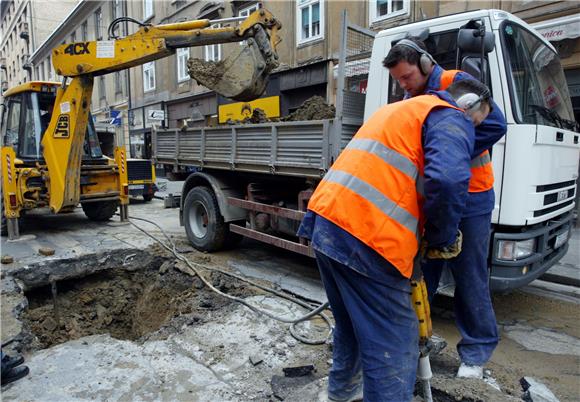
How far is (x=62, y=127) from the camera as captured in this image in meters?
6.66

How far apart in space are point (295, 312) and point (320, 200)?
2.18 metres

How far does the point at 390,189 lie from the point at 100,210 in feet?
25.5

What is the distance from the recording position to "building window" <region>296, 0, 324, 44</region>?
11.5m

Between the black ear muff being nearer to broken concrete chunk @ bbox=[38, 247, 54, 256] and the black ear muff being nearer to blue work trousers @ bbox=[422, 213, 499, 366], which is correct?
blue work trousers @ bbox=[422, 213, 499, 366]

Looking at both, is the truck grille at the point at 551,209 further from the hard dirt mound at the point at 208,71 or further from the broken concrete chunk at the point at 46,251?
the broken concrete chunk at the point at 46,251

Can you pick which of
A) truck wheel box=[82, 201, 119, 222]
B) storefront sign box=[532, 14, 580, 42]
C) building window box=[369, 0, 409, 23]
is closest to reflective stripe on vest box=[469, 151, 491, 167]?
A: storefront sign box=[532, 14, 580, 42]

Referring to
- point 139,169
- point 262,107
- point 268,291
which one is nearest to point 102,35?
point 262,107

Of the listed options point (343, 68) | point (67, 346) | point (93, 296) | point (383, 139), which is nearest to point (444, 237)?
point (383, 139)

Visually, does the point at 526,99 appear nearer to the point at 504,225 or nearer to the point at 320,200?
the point at 504,225

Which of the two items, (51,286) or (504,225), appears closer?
(504,225)

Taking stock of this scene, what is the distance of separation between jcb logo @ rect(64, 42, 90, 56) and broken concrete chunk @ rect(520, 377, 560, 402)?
6.71m

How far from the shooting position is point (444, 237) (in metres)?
1.85

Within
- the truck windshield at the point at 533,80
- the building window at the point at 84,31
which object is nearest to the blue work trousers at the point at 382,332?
the truck windshield at the point at 533,80

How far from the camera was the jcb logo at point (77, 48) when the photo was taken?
6157 mm
